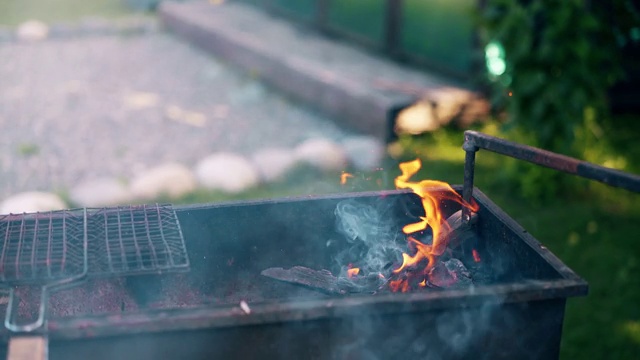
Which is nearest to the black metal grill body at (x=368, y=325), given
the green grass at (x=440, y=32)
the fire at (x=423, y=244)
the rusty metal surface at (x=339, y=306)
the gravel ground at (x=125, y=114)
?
the rusty metal surface at (x=339, y=306)

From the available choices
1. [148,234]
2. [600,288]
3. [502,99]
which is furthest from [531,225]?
[148,234]

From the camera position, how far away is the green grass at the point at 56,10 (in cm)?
1249

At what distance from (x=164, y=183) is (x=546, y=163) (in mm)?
3651

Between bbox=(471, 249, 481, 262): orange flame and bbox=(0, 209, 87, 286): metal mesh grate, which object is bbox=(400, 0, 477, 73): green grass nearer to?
bbox=(471, 249, 481, 262): orange flame

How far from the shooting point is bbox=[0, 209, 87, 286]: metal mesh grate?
7.50 ft

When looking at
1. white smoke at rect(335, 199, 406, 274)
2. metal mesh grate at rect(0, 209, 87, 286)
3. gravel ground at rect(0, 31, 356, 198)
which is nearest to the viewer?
metal mesh grate at rect(0, 209, 87, 286)

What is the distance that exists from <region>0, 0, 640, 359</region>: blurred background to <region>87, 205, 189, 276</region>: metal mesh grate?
1551 millimetres

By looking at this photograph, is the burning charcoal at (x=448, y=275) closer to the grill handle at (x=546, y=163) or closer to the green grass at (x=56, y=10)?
the grill handle at (x=546, y=163)

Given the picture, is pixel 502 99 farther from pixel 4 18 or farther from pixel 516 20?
pixel 4 18

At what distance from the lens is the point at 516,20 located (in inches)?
210

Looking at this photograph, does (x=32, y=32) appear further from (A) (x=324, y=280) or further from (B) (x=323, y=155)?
(A) (x=324, y=280)

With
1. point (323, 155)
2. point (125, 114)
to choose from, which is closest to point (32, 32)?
point (125, 114)

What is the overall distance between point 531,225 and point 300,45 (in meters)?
4.34

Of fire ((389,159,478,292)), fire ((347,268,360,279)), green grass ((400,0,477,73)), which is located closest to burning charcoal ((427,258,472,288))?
fire ((389,159,478,292))
